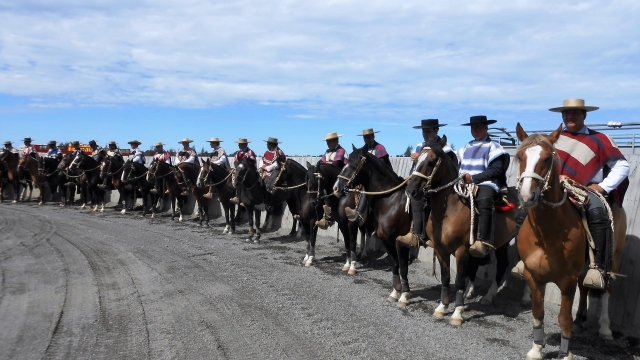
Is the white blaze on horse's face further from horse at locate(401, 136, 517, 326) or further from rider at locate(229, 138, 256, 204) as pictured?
rider at locate(229, 138, 256, 204)

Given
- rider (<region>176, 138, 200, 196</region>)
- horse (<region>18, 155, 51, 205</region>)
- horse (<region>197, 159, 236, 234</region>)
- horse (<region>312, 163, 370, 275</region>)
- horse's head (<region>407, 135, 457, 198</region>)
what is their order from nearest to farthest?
horse's head (<region>407, 135, 457, 198</region>)
horse (<region>312, 163, 370, 275</region>)
horse (<region>197, 159, 236, 234</region>)
rider (<region>176, 138, 200, 196</region>)
horse (<region>18, 155, 51, 205</region>)

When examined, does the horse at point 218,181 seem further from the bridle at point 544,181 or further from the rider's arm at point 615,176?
the bridle at point 544,181

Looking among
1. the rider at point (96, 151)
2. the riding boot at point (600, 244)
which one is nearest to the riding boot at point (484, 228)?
the riding boot at point (600, 244)

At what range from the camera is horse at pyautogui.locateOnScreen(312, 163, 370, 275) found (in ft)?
35.7

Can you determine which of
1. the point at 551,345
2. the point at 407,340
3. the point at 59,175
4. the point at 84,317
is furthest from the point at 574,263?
the point at 59,175

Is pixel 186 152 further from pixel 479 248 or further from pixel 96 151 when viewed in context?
pixel 479 248

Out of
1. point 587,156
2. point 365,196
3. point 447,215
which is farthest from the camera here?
point 365,196

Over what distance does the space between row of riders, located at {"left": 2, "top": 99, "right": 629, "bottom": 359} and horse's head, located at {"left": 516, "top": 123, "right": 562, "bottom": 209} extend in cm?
1

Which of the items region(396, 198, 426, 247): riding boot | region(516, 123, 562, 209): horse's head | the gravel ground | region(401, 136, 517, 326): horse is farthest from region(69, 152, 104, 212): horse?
region(516, 123, 562, 209): horse's head

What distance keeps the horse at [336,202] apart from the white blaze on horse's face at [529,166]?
6.00 meters

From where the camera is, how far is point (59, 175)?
25172 millimetres

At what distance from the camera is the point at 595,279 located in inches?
210

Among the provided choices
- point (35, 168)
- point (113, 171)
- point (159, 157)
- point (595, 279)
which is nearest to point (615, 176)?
point (595, 279)

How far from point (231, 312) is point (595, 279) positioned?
463cm
